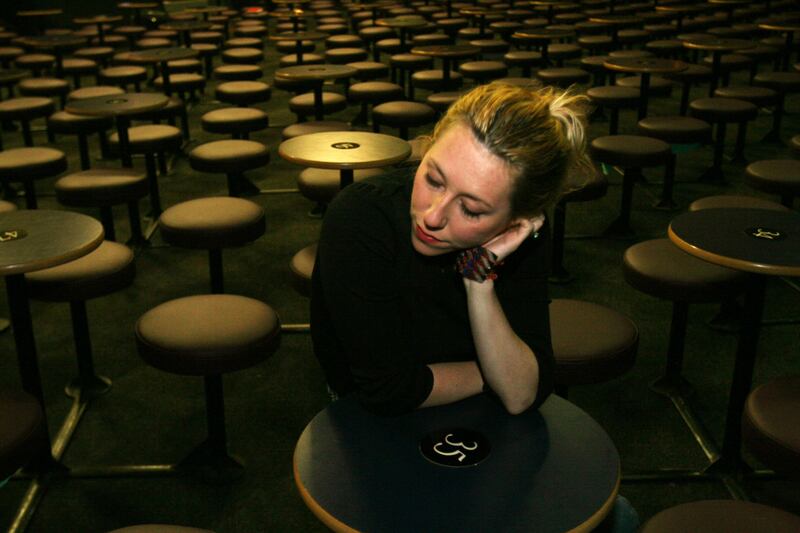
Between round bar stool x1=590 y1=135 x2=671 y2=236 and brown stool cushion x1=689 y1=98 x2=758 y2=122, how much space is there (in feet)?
2.57

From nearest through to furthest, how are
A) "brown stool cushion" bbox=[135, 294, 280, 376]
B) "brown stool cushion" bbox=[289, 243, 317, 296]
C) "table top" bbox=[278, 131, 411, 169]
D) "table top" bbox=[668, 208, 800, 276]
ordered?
"table top" bbox=[668, 208, 800, 276]
"brown stool cushion" bbox=[135, 294, 280, 376]
"brown stool cushion" bbox=[289, 243, 317, 296]
"table top" bbox=[278, 131, 411, 169]

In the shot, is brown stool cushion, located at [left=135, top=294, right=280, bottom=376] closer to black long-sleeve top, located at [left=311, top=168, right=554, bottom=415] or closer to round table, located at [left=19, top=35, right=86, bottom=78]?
black long-sleeve top, located at [left=311, top=168, right=554, bottom=415]

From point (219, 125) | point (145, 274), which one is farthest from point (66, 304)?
point (219, 125)

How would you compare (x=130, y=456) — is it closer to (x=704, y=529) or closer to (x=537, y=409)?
(x=537, y=409)

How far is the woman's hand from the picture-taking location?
1429mm

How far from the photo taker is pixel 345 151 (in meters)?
2.97

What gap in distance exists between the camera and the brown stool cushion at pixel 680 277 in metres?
2.46

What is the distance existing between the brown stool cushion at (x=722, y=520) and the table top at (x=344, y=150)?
69.7 inches

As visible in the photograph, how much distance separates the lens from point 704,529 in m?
1.27

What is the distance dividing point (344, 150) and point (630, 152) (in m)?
1.61

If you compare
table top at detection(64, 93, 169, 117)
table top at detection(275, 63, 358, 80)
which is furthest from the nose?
table top at detection(275, 63, 358, 80)

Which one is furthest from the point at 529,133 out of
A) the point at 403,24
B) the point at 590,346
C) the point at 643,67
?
the point at 403,24

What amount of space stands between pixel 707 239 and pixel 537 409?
93 centimetres

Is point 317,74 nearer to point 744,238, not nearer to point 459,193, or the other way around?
point 744,238
